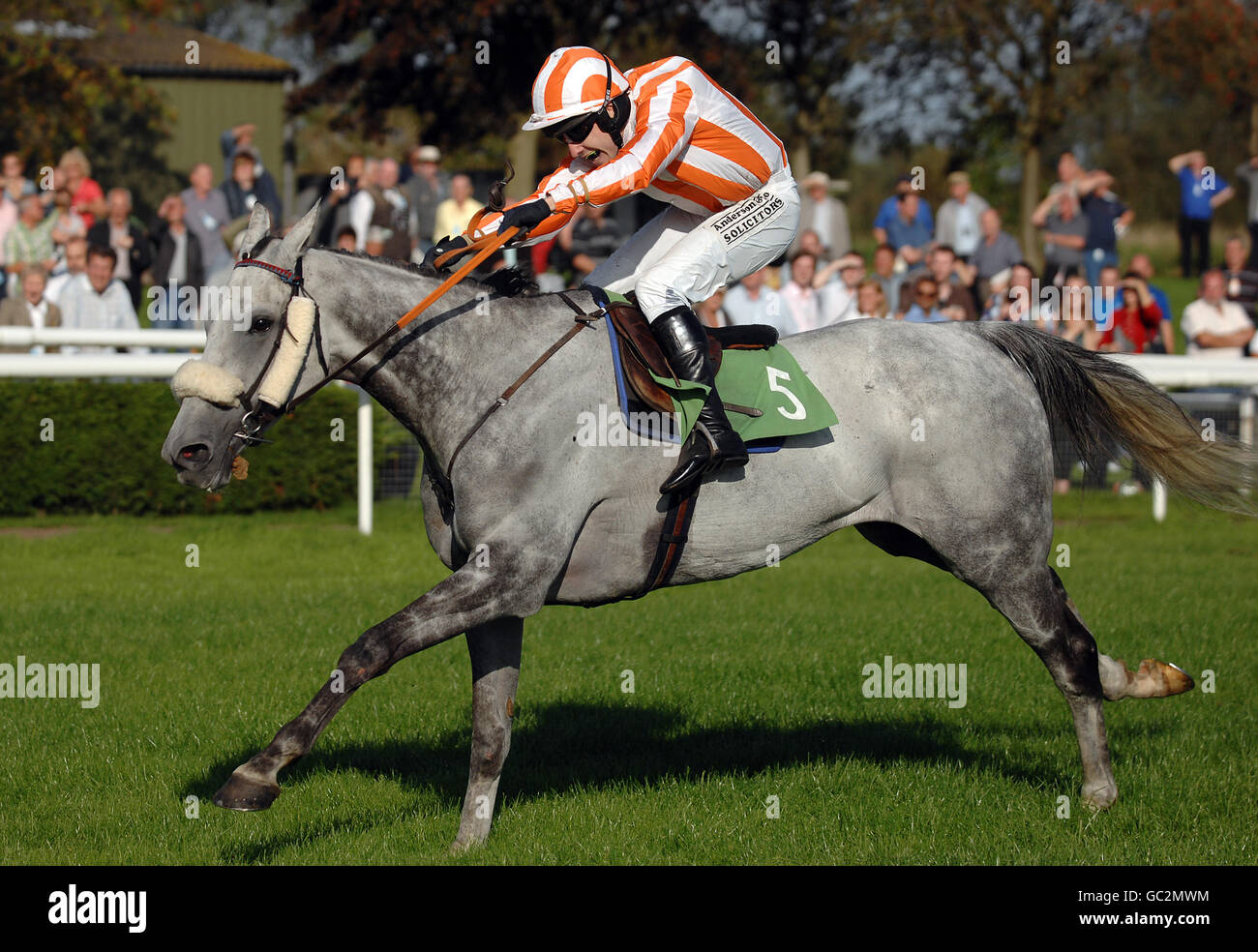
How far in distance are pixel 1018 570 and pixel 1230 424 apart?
794cm

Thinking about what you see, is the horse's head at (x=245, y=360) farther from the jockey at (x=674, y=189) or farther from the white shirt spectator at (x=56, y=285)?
the white shirt spectator at (x=56, y=285)

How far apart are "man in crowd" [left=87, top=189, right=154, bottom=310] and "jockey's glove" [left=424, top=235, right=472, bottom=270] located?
9722 millimetres

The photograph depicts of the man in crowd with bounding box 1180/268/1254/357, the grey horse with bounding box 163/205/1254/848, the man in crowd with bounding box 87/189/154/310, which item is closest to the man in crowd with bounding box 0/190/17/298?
the man in crowd with bounding box 87/189/154/310

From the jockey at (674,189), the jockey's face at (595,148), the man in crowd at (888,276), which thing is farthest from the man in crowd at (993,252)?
the jockey's face at (595,148)

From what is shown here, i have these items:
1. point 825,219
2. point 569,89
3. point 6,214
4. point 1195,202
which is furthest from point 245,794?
point 1195,202

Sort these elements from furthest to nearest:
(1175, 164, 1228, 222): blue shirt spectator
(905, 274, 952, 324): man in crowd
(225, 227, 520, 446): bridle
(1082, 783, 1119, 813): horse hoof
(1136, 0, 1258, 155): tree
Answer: (1136, 0, 1258, 155): tree
(1175, 164, 1228, 222): blue shirt spectator
(905, 274, 952, 324): man in crowd
(1082, 783, 1119, 813): horse hoof
(225, 227, 520, 446): bridle

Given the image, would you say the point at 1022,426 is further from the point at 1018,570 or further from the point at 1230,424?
the point at 1230,424

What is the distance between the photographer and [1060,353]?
5754 mm

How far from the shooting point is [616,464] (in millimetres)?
4941

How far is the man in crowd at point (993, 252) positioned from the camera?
14777mm

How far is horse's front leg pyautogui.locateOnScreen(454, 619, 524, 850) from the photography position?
497cm

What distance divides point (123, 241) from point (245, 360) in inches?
405

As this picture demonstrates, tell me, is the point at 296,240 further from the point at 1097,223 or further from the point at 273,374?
the point at 1097,223

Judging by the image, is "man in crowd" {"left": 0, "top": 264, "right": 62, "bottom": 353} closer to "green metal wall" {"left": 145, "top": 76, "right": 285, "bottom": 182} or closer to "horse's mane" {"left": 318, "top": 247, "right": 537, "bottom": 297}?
"horse's mane" {"left": 318, "top": 247, "right": 537, "bottom": 297}
